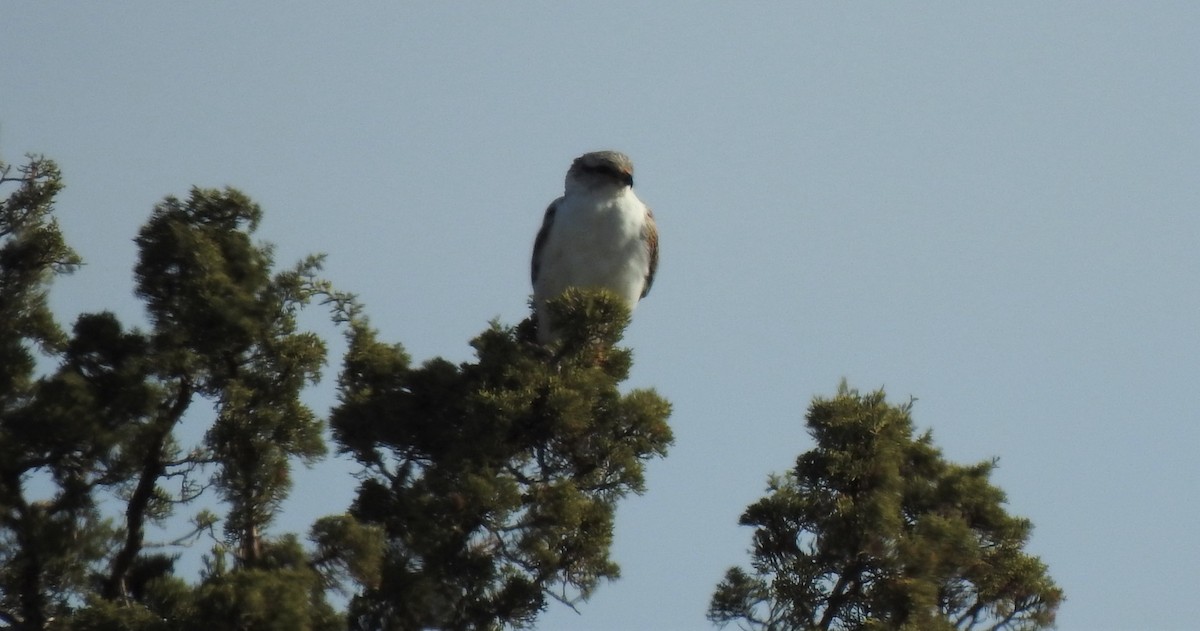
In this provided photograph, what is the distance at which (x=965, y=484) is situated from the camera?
941 centimetres

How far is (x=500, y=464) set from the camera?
914 cm

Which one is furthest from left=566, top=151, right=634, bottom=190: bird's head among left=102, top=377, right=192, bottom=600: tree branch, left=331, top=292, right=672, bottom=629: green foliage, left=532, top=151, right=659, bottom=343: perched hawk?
left=102, top=377, right=192, bottom=600: tree branch

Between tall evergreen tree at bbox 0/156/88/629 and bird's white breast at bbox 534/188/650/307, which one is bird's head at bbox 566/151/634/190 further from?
tall evergreen tree at bbox 0/156/88/629

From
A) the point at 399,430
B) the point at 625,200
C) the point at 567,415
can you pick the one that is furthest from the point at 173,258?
the point at 625,200

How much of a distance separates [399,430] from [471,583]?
106 cm

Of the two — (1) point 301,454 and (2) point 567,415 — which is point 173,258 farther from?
(2) point 567,415

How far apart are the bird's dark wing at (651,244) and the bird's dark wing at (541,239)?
61 centimetres

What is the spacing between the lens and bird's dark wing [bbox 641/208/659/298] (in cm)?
1234

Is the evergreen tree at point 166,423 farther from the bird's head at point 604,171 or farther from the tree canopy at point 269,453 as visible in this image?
the bird's head at point 604,171

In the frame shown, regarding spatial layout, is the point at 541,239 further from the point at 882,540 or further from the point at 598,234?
the point at 882,540

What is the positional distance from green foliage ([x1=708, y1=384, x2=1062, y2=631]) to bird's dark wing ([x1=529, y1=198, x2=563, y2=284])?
3439mm

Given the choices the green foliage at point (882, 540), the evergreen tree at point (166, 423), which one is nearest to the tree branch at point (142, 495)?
the evergreen tree at point (166, 423)

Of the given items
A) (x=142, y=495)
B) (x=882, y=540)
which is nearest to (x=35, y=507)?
(x=142, y=495)

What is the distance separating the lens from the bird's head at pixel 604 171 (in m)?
12.1
